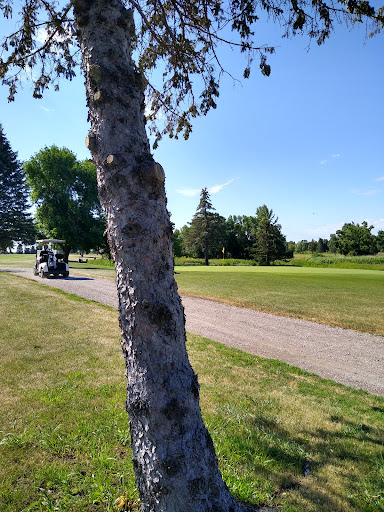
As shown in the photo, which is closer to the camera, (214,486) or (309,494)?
(214,486)

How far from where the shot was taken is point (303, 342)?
6871 millimetres

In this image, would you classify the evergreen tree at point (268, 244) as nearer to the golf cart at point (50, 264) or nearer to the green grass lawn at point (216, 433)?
the golf cart at point (50, 264)

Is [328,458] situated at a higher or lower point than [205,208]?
lower

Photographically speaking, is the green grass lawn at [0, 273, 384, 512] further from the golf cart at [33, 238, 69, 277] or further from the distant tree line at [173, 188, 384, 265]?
the distant tree line at [173, 188, 384, 265]

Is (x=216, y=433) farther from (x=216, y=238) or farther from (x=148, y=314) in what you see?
(x=216, y=238)

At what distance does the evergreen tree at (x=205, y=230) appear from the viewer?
63.7 meters

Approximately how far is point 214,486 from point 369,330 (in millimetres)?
8000

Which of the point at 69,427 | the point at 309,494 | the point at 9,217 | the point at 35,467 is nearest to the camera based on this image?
the point at 309,494

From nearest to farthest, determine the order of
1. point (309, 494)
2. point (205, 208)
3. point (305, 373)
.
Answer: point (309, 494)
point (305, 373)
point (205, 208)

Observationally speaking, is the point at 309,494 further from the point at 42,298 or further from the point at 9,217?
the point at 9,217

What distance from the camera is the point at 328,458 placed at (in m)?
2.75

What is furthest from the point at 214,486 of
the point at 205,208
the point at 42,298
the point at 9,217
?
the point at 205,208

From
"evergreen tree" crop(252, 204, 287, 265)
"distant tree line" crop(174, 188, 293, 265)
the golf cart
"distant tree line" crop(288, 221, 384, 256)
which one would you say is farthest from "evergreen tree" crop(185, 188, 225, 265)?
the golf cart

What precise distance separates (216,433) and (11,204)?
4338 centimetres
